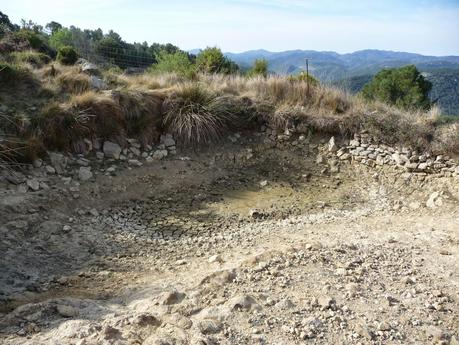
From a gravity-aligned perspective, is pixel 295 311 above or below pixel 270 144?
below

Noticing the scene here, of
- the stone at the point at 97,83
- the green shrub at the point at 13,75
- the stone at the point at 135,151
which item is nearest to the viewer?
the stone at the point at 135,151

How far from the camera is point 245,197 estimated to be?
6.38m

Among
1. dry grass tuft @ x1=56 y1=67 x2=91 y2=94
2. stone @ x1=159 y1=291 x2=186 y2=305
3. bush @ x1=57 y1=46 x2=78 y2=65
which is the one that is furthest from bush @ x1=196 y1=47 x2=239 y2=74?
stone @ x1=159 y1=291 x2=186 y2=305

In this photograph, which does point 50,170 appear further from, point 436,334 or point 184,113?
point 436,334

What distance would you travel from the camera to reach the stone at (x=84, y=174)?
594 cm

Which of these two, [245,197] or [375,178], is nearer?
[245,197]

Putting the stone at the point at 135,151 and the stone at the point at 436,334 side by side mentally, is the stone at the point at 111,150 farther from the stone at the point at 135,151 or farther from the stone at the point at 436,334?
the stone at the point at 436,334

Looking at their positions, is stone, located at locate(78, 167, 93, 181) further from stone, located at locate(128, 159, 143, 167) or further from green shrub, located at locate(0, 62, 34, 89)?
green shrub, located at locate(0, 62, 34, 89)

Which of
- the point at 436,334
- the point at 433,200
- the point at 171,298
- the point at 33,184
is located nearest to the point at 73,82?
the point at 33,184

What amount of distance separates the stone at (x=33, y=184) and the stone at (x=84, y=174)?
2.11 ft

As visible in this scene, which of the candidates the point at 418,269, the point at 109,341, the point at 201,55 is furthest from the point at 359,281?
the point at 201,55

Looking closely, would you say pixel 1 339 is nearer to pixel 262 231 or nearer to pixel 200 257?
pixel 200 257

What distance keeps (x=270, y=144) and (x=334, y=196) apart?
65.5 inches

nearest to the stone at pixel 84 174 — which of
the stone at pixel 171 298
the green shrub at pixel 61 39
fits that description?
the stone at pixel 171 298
